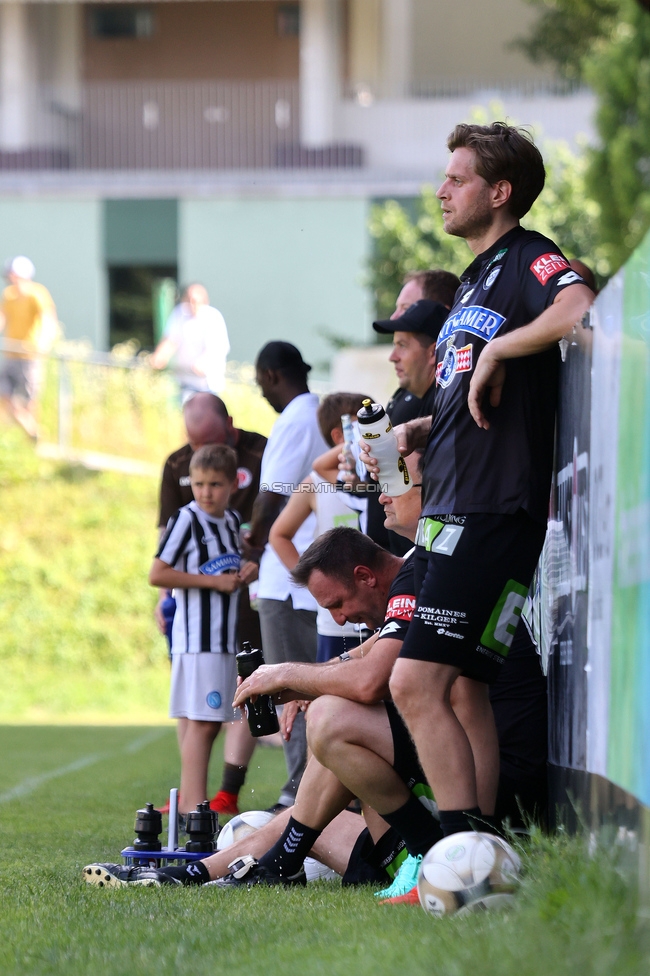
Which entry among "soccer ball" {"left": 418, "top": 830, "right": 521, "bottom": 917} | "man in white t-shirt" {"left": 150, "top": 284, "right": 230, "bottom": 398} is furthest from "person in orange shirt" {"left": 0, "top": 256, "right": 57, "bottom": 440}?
"soccer ball" {"left": 418, "top": 830, "right": 521, "bottom": 917}

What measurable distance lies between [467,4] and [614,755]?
26550 millimetres

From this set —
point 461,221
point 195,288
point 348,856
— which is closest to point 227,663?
point 348,856

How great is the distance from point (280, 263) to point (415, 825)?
20772 mm

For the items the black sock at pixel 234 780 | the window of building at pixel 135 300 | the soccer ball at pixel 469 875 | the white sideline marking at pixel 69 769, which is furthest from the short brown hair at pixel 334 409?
the window of building at pixel 135 300

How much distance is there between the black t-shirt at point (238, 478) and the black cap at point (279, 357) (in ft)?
2.89

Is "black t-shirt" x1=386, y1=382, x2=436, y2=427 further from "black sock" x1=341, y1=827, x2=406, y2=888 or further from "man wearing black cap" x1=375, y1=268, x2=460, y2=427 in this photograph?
"black sock" x1=341, y1=827, x2=406, y2=888

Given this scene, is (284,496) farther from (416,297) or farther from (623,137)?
(623,137)

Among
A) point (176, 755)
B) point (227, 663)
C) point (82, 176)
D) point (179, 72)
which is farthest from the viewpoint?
point (179, 72)

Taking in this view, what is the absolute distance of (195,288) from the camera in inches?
706

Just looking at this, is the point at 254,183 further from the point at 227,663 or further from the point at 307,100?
the point at 227,663

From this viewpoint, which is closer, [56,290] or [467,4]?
[56,290]

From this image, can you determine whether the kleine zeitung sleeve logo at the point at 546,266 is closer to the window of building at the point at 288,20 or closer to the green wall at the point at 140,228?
the green wall at the point at 140,228

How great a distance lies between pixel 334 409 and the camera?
6.80 meters

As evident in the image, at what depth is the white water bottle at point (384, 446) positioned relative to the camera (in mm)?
4828
